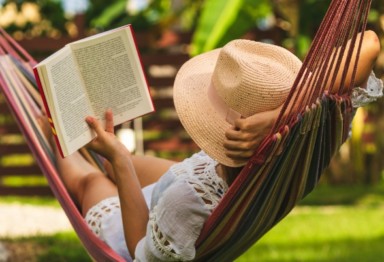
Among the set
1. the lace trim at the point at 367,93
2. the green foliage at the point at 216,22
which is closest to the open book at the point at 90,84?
the lace trim at the point at 367,93

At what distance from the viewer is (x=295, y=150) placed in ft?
8.32

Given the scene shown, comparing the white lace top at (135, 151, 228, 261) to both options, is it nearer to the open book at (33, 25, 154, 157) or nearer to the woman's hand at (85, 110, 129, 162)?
the woman's hand at (85, 110, 129, 162)

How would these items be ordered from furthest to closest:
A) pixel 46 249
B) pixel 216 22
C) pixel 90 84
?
pixel 216 22 < pixel 46 249 < pixel 90 84

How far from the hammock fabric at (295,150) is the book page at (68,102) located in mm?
340

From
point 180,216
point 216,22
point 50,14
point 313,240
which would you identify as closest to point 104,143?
point 180,216

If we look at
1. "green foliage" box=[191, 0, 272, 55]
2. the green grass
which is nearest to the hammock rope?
the green grass

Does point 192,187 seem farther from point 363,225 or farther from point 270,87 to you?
point 363,225

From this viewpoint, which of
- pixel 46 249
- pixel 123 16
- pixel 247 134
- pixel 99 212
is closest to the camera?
pixel 247 134

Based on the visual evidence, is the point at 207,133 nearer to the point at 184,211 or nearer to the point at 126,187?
the point at 184,211

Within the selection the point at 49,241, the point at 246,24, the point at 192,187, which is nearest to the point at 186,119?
the point at 192,187

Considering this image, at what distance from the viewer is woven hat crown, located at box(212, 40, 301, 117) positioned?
2.53 m

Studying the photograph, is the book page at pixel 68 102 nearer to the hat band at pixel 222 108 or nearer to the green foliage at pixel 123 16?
the hat band at pixel 222 108

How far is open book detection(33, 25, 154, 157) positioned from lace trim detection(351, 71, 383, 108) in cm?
62

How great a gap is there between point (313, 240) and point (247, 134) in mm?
3069
